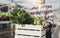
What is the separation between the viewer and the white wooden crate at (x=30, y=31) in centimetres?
112

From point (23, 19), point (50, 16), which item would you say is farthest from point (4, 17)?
point (50, 16)

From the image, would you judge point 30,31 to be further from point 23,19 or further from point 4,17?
point 4,17

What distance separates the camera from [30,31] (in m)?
1.14

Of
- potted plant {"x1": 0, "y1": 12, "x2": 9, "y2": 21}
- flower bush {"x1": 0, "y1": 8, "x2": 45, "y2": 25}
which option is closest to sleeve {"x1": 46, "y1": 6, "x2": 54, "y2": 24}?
flower bush {"x1": 0, "y1": 8, "x2": 45, "y2": 25}

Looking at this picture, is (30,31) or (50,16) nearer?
(30,31)

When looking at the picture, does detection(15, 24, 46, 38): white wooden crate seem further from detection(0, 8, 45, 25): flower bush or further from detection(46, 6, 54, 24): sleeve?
detection(46, 6, 54, 24): sleeve

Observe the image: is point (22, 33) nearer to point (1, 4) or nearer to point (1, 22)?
point (1, 22)

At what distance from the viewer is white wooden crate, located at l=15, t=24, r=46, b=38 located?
1122 millimetres

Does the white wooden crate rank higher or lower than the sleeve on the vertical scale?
lower

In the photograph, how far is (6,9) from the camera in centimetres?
141

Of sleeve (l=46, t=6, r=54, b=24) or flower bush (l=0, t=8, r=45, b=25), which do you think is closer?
flower bush (l=0, t=8, r=45, b=25)

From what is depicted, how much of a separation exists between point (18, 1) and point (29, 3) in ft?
0.38

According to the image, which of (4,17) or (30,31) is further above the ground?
(4,17)

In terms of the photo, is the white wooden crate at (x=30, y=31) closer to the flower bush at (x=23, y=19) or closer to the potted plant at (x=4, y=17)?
the flower bush at (x=23, y=19)
